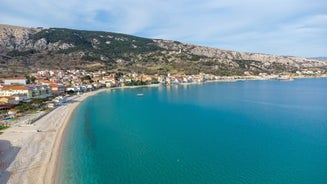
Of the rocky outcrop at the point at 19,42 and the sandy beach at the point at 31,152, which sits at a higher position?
the rocky outcrop at the point at 19,42

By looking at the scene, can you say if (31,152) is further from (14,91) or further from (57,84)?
(57,84)

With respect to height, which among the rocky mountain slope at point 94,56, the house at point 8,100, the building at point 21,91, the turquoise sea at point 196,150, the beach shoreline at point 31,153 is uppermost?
the rocky mountain slope at point 94,56

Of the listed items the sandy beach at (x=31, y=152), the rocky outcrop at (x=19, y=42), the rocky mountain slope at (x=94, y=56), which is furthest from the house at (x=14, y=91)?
the rocky outcrop at (x=19, y=42)

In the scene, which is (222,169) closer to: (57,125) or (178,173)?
(178,173)

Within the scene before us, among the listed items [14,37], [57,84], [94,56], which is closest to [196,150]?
[57,84]

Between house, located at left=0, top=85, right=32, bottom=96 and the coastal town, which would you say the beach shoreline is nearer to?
the coastal town

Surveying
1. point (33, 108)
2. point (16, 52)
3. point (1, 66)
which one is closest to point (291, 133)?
point (33, 108)

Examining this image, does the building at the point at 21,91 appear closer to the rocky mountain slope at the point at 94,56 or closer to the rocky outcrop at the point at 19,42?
the rocky mountain slope at the point at 94,56
